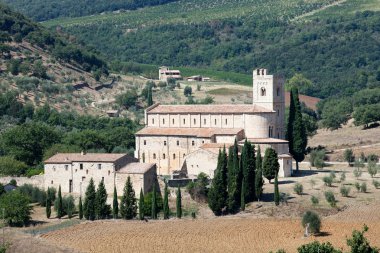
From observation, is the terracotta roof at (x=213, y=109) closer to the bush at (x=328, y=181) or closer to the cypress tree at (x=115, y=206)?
the bush at (x=328, y=181)

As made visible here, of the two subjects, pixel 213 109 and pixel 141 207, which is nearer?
pixel 141 207

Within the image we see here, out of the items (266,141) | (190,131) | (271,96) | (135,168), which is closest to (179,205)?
(135,168)

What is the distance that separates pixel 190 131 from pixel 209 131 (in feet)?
5.61

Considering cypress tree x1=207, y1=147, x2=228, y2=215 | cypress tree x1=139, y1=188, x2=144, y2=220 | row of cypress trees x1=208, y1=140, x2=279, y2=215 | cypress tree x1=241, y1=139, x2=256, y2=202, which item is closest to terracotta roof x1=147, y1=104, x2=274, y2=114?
row of cypress trees x1=208, y1=140, x2=279, y2=215

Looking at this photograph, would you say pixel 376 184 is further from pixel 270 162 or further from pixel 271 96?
pixel 271 96

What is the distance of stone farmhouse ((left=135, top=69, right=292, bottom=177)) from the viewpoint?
77.5m

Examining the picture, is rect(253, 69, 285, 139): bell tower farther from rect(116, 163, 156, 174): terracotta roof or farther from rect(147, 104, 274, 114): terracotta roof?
rect(116, 163, 156, 174): terracotta roof

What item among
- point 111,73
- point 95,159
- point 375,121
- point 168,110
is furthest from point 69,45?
point 95,159

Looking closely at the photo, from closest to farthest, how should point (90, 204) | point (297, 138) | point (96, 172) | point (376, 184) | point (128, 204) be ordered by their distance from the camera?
point (128, 204)
point (90, 204)
point (96, 172)
point (376, 184)
point (297, 138)

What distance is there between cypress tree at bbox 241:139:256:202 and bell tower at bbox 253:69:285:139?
11.9 meters

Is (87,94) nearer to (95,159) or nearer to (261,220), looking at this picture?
(95,159)

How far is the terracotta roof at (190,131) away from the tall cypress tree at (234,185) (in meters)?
10.4

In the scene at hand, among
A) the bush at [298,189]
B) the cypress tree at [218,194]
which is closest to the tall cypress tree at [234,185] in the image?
the cypress tree at [218,194]

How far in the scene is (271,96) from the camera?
81.7 meters
